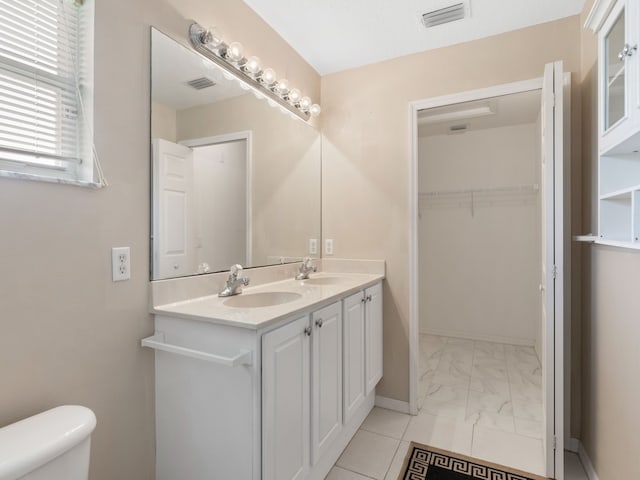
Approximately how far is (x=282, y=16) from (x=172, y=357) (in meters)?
1.90

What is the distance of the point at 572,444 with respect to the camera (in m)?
1.93

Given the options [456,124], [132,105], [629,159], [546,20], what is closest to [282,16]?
[132,105]

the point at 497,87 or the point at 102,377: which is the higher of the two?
the point at 497,87

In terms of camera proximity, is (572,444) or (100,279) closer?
(100,279)

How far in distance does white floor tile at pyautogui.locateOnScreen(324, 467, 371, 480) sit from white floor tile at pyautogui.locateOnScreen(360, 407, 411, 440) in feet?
1.34

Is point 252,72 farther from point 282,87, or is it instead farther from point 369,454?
point 369,454

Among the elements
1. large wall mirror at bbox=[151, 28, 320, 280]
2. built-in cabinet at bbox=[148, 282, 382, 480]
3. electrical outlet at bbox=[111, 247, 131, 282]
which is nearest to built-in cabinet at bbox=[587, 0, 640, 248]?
built-in cabinet at bbox=[148, 282, 382, 480]

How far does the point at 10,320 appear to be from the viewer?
3.22ft

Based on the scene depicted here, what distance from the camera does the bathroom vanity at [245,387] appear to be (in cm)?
118

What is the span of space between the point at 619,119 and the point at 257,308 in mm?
1532

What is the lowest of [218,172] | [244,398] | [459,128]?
[244,398]

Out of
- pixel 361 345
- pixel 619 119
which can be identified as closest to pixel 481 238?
pixel 361 345

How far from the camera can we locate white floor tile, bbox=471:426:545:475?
1792mm

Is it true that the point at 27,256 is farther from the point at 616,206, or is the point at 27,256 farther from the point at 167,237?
the point at 616,206
